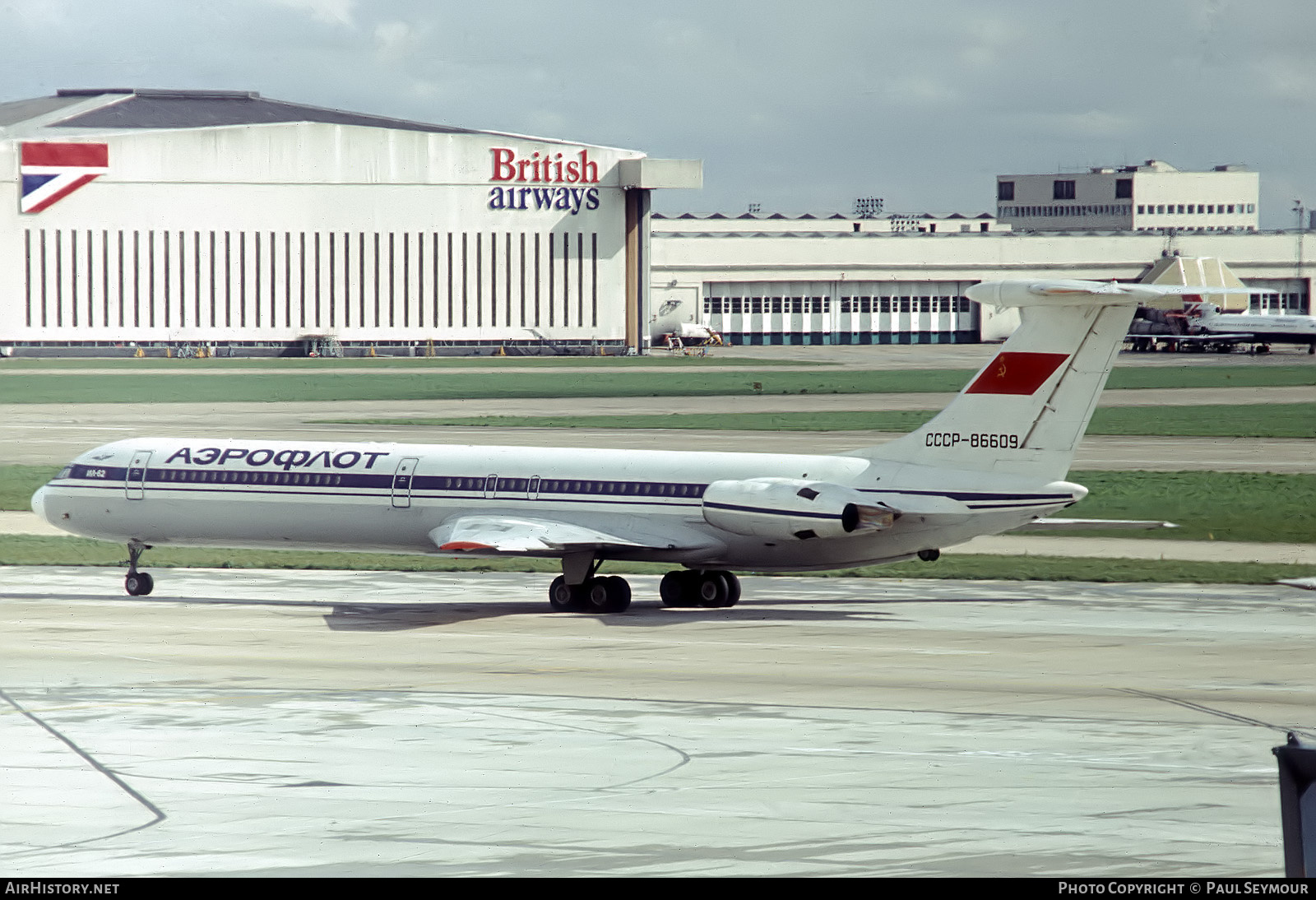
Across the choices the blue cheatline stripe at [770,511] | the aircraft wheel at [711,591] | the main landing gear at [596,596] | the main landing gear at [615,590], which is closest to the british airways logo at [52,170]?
the main landing gear at [615,590]

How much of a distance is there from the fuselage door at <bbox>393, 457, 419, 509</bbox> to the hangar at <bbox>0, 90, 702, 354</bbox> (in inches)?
4536

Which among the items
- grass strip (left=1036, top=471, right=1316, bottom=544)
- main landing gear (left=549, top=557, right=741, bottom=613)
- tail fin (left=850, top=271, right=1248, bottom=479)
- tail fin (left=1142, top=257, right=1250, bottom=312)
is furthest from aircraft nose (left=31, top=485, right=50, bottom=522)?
tail fin (left=1142, top=257, right=1250, bottom=312)

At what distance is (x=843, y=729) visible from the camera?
73.9ft

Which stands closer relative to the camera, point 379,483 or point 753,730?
point 753,730

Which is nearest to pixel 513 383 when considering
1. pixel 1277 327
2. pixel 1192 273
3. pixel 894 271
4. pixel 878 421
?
pixel 878 421

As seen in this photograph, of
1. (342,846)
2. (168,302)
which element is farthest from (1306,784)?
(168,302)

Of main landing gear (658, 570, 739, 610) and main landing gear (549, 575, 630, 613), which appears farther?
main landing gear (658, 570, 739, 610)

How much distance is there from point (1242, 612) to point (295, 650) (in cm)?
1777

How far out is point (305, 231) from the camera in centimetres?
15150

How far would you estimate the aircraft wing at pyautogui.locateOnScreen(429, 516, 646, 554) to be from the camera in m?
34.8

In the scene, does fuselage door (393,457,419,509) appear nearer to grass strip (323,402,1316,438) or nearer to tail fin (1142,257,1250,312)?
grass strip (323,402,1316,438)

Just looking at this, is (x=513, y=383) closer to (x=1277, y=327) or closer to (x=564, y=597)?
(x=1277, y=327)

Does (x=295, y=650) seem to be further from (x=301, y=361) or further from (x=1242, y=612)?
(x=301, y=361)

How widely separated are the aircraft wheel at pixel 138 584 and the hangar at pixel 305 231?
112339 mm
